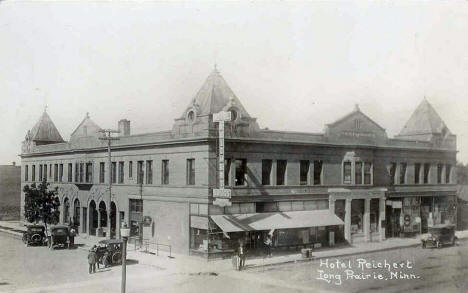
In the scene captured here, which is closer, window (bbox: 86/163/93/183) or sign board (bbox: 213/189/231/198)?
sign board (bbox: 213/189/231/198)

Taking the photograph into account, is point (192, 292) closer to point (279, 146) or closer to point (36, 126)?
point (279, 146)

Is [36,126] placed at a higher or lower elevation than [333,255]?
higher

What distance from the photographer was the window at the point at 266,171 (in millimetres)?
35531

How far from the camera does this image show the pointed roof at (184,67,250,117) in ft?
125

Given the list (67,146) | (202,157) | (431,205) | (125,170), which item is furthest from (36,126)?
(431,205)

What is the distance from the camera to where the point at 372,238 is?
41.1 meters

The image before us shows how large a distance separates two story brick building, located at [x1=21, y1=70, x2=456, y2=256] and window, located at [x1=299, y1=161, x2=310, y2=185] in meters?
0.08

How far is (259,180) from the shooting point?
35031 mm

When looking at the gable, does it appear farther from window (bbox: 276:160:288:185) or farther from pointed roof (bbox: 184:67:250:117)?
pointed roof (bbox: 184:67:250:117)

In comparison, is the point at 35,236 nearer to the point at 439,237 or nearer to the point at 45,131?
the point at 45,131

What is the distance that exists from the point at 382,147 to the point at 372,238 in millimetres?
7071

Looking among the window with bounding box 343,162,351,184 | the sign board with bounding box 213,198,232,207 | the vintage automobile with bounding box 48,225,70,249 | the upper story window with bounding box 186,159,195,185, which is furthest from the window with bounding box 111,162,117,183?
the window with bounding box 343,162,351,184

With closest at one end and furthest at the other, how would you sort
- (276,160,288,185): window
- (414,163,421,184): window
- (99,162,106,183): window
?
(276,160,288,185): window
(99,162,106,183): window
(414,163,421,184): window

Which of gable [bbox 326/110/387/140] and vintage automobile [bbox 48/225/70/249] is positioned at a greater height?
gable [bbox 326/110/387/140]
